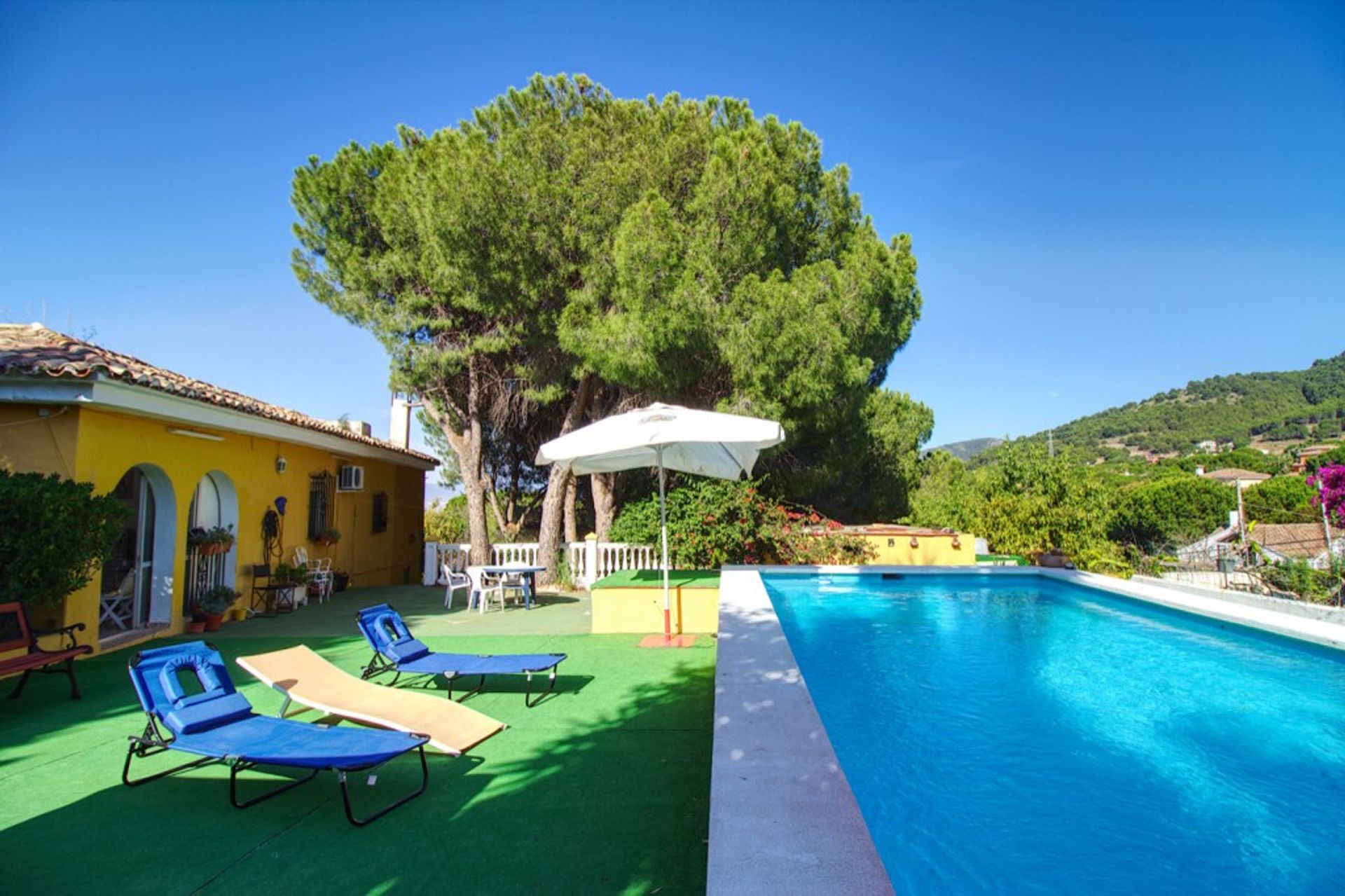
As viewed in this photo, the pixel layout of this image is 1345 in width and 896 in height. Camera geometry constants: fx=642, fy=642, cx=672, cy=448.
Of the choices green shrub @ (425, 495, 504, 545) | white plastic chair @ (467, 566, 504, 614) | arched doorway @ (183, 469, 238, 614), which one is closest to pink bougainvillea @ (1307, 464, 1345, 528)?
white plastic chair @ (467, 566, 504, 614)

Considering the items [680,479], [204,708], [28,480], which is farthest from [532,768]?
[680,479]

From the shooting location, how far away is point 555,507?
1292 cm

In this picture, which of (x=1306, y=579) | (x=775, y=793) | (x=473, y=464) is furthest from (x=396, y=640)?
(x=1306, y=579)

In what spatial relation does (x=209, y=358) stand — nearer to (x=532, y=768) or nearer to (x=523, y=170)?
(x=523, y=170)

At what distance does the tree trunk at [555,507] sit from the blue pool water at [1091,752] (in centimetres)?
631

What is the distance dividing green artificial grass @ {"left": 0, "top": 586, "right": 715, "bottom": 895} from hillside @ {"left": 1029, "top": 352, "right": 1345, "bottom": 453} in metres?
86.2

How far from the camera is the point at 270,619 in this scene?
964 centimetres

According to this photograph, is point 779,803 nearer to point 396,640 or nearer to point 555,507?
point 396,640

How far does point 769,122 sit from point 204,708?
40.5ft

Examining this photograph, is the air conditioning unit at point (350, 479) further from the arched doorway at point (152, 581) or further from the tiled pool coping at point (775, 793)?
the tiled pool coping at point (775, 793)

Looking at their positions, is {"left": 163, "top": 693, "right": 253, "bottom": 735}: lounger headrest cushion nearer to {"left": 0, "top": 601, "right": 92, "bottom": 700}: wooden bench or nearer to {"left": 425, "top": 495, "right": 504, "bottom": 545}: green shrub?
{"left": 0, "top": 601, "right": 92, "bottom": 700}: wooden bench

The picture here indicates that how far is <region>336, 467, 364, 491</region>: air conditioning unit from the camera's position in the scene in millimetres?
13070

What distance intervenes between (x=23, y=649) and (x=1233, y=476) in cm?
6699

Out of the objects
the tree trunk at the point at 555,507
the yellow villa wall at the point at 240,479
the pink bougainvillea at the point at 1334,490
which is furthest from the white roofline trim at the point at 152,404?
the pink bougainvillea at the point at 1334,490
